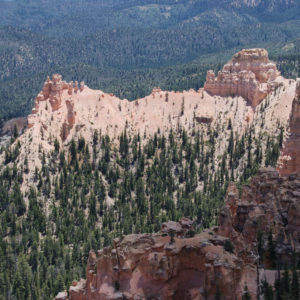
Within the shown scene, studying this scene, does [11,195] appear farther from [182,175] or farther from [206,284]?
[206,284]

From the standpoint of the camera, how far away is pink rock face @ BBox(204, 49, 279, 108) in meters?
136

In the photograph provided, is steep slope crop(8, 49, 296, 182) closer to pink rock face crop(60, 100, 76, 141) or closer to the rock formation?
pink rock face crop(60, 100, 76, 141)

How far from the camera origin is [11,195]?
112 metres

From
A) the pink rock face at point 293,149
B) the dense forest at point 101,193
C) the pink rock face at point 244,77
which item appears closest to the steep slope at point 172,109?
the pink rock face at point 244,77

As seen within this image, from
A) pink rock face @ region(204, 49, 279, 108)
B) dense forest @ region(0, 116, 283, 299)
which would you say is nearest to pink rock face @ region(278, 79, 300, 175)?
dense forest @ region(0, 116, 283, 299)

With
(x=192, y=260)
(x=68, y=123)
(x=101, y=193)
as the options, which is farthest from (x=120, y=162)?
(x=192, y=260)

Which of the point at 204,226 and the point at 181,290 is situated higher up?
the point at 181,290

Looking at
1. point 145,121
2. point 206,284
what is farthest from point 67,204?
point 206,284

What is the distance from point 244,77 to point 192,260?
291ft

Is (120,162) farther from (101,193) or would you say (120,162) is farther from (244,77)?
(244,77)

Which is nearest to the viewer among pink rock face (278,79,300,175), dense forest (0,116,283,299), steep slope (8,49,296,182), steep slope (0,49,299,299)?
pink rock face (278,79,300,175)

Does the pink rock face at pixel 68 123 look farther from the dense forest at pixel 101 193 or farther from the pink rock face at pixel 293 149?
the pink rock face at pixel 293 149

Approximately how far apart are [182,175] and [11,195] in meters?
32.5

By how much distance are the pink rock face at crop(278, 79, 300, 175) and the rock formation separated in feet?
78.3
